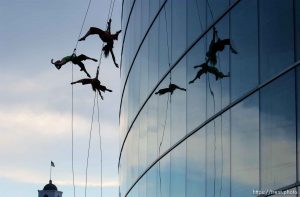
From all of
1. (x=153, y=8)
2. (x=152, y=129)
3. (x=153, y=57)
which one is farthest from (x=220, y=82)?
(x=153, y=8)

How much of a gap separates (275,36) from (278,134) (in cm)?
240

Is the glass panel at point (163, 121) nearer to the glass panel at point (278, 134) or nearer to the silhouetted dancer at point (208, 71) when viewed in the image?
the silhouetted dancer at point (208, 71)

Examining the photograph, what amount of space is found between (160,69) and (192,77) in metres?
4.58

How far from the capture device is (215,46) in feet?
68.6

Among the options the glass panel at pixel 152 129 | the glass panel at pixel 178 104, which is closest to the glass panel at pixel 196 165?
the glass panel at pixel 178 104

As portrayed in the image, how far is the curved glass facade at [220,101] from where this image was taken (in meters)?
17.0

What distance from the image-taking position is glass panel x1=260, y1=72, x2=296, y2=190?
1650cm

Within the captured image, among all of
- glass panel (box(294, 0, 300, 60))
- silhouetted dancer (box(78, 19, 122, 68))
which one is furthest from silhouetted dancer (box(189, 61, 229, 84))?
glass panel (box(294, 0, 300, 60))

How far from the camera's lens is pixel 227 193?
19281mm

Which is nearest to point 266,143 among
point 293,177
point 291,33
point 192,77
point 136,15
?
point 293,177

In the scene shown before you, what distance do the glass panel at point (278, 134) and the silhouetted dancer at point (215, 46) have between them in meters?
2.74

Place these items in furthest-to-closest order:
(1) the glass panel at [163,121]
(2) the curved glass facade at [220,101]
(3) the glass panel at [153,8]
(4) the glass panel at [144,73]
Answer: (4) the glass panel at [144,73] → (3) the glass panel at [153,8] → (1) the glass panel at [163,121] → (2) the curved glass facade at [220,101]

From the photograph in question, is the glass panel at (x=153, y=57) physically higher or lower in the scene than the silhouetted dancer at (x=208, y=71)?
higher

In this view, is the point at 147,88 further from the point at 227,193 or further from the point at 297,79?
the point at 297,79
